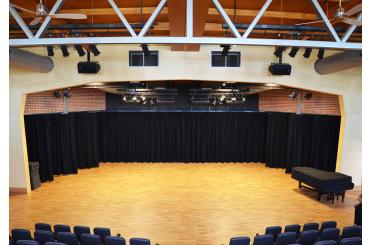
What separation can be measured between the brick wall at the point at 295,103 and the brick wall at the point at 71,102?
35.7 feet

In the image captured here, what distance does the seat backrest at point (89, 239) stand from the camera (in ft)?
22.1

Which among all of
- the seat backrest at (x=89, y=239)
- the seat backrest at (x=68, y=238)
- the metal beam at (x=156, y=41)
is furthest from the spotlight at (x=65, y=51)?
the seat backrest at (x=89, y=239)

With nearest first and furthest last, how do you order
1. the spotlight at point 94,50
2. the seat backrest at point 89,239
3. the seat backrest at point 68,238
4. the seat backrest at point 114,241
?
the seat backrest at point 114,241 < the seat backrest at point 89,239 < the seat backrest at point 68,238 < the spotlight at point 94,50

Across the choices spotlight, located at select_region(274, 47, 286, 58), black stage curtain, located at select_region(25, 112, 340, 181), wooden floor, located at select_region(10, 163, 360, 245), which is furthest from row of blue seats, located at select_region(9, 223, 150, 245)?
black stage curtain, located at select_region(25, 112, 340, 181)

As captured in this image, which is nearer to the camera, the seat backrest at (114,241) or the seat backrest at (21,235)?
the seat backrest at (114,241)

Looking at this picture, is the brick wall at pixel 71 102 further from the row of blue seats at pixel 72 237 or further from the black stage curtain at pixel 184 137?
the row of blue seats at pixel 72 237

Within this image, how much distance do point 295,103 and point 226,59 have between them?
672 cm

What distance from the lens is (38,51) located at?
12.7 metres

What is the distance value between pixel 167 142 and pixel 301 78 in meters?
10.7

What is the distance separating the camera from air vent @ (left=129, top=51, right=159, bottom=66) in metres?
12.2

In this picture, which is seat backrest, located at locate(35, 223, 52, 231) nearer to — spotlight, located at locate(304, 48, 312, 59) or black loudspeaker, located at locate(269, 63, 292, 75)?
black loudspeaker, located at locate(269, 63, 292, 75)

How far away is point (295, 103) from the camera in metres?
16.8

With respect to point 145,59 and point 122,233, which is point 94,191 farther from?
point 145,59
